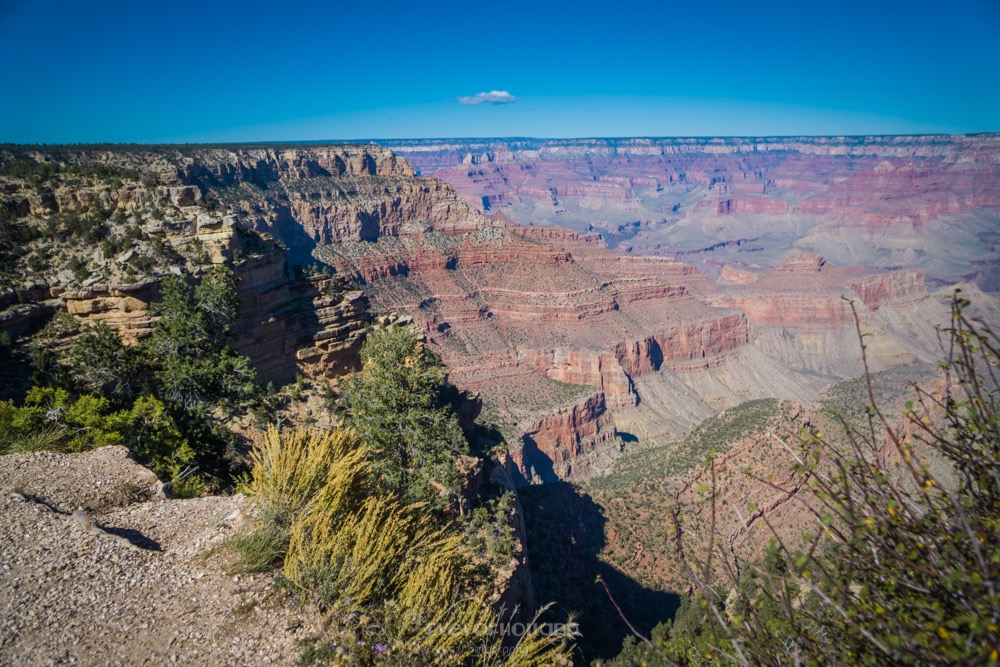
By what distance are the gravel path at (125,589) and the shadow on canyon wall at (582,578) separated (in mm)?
15117

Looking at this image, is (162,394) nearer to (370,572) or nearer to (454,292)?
(370,572)

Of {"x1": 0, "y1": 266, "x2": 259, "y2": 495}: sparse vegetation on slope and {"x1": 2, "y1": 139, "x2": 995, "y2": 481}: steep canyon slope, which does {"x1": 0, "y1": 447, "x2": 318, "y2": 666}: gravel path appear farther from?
{"x1": 2, "y1": 139, "x2": 995, "y2": 481}: steep canyon slope

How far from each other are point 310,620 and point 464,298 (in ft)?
259

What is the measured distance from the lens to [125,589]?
8148 millimetres

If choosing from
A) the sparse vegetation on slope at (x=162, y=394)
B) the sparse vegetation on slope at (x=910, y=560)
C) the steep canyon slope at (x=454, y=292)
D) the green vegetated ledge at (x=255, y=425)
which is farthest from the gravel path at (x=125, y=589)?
the steep canyon slope at (x=454, y=292)

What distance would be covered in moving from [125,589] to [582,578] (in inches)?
893

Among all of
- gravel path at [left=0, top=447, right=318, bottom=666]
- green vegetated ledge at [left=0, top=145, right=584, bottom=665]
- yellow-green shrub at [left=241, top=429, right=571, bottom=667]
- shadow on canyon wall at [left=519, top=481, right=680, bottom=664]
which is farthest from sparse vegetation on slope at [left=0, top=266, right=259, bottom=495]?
shadow on canyon wall at [left=519, top=481, right=680, bottom=664]

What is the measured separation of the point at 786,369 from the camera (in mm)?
95938

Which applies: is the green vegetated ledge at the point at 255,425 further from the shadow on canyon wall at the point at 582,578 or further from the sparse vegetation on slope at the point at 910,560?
the shadow on canyon wall at the point at 582,578

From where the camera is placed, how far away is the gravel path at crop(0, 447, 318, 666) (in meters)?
7.09

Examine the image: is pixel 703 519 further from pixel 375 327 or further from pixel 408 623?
pixel 408 623

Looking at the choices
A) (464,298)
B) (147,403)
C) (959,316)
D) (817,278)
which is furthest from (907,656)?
(817,278)

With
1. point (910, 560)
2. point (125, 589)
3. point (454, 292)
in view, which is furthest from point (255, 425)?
point (454, 292)

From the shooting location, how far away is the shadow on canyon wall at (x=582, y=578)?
23234mm
